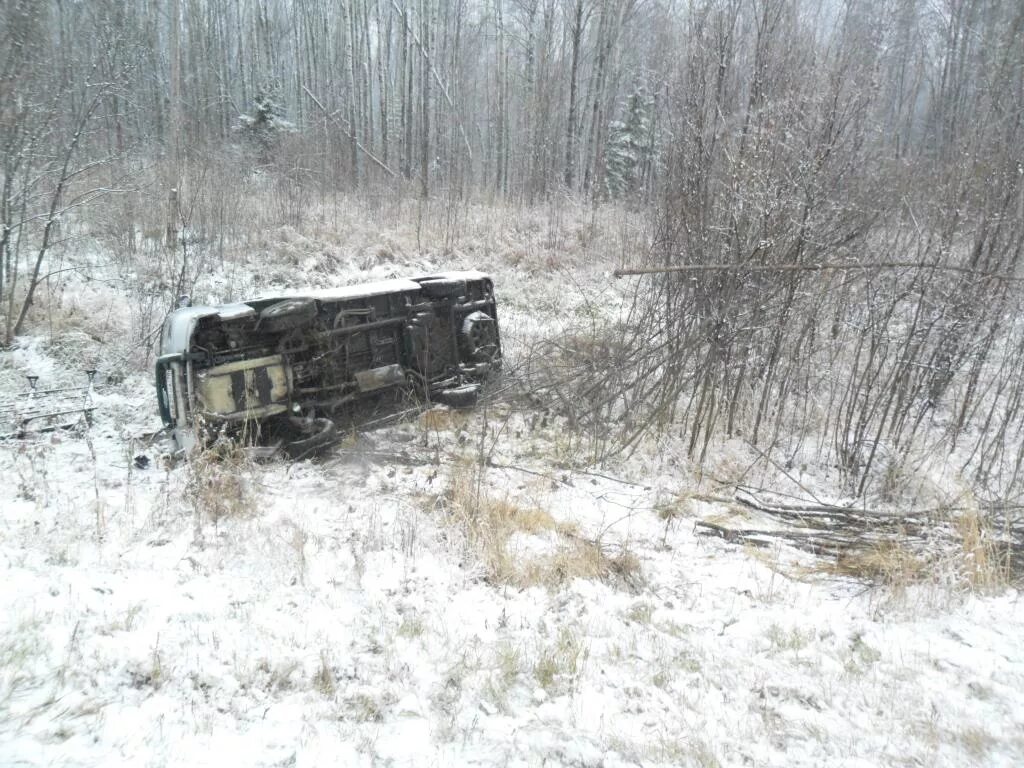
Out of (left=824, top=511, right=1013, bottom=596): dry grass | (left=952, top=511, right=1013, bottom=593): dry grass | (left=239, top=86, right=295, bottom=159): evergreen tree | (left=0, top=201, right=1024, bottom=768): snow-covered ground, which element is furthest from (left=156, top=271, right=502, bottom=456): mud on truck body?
(left=239, top=86, right=295, bottom=159): evergreen tree

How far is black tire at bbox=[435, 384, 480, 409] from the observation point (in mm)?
→ 6645

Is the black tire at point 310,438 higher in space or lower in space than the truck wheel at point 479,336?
lower

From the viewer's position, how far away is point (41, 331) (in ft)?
24.1

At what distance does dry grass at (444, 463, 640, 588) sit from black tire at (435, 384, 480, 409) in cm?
208

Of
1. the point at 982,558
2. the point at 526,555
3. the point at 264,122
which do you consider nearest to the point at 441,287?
the point at 526,555

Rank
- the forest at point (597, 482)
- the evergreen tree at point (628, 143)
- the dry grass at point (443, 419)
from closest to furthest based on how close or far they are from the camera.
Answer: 1. the forest at point (597, 482)
2. the dry grass at point (443, 419)
3. the evergreen tree at point (628, 143)

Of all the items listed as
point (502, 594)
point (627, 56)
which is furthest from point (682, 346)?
point (627, 56)

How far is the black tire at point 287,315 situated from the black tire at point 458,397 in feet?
5.68

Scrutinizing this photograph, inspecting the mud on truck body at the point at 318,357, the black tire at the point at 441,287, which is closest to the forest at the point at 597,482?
the mud on truck body at the point at 318,357

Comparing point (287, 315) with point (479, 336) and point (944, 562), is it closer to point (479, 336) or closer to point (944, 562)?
point (479, 336)

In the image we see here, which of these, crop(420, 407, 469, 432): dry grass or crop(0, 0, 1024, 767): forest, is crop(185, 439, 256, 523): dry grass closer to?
crop(0, 0, 1024, 767): forest

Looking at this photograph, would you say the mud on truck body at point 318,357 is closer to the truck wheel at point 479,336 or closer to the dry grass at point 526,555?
the truck wheel at point 479,336

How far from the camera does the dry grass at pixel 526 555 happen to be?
3.62 m

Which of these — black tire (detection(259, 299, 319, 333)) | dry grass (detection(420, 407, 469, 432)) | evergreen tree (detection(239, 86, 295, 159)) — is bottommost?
dry grass (detection(420, 407, 469, 432))
